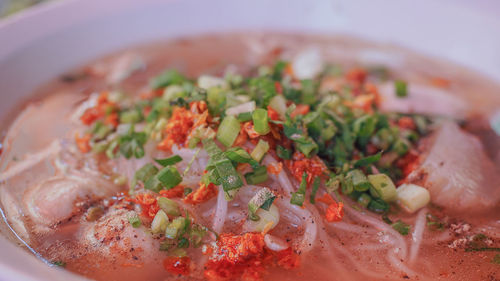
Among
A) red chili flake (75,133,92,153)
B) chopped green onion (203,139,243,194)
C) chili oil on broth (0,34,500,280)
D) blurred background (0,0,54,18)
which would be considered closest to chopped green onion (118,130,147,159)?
chili oil on broth (0,34,500,280)

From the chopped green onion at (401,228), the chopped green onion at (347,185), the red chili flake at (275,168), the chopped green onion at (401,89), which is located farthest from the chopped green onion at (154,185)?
the chopped green onion at (401,89)

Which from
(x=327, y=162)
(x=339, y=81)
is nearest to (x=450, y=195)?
(x=327, y=162)

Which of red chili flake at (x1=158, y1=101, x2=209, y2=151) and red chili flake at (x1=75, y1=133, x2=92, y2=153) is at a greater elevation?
red chili flake at (x1=158, y1=101, x2=209, y2=151)

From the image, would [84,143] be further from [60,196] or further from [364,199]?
→ [364,199]

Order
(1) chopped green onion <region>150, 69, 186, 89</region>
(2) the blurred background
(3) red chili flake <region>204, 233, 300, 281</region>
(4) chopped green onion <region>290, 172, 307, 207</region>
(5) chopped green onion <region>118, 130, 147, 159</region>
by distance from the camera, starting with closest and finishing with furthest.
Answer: (3) red chili flake <region>204, 233, 300, 281</region>, (4) chopped green onion <region>290, 172, 307, 207</region>, (5) chopped green onion <region>118, 130, 147, 159</region>, (1) chopped green onion <region>150, 69, 186, 89</region>, (2) the blurred background

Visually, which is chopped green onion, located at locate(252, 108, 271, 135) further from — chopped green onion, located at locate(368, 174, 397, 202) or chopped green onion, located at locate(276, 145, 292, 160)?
chopped green onion, located at locate(368, 174, 397, 202)

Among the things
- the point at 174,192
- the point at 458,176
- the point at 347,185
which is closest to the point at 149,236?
the point at 174,192

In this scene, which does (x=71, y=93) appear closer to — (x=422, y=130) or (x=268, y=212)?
Answer: (x=268, y=212)
